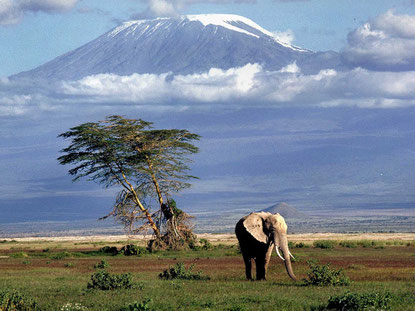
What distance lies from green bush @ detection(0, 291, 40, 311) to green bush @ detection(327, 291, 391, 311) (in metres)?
8.79

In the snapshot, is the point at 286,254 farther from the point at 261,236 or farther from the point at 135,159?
the point at 135,159

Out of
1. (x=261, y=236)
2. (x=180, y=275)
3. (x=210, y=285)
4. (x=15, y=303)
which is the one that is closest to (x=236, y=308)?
(x=15, y=303)

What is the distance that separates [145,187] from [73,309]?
39.4 metres

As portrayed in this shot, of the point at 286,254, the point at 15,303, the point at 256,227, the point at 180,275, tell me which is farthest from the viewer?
the point at 180,275

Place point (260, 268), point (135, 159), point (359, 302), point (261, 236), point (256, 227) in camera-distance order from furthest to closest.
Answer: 1. point (135, 159)
2. point (260, 268)
3. point (256, 227)
4. point (261, 236)
5. point (359, 302)

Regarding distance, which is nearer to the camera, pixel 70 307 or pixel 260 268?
pixel 70 307

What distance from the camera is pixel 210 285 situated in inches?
1134

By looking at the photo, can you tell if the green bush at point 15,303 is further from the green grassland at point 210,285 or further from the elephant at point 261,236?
the elephant at point 261,236

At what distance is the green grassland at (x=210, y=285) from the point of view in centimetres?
2295

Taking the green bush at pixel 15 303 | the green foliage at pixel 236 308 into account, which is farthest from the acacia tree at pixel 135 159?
the green foliage at pixel 236 308

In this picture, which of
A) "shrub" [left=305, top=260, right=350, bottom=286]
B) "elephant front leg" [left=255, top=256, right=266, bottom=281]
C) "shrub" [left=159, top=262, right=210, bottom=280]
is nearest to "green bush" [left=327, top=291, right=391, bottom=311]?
"shrub" [left=305, top=260, right=350, bottom=286]

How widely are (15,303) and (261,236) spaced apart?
35.0 feet

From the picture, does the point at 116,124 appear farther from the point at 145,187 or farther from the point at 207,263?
the point at 207,263

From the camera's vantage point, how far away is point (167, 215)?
60188 mm
